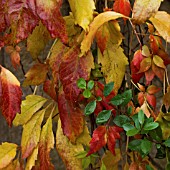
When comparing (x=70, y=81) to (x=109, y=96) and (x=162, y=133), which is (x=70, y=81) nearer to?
(x=109, y=96)

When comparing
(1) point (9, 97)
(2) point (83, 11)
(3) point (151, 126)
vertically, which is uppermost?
(2) point (83, 11)

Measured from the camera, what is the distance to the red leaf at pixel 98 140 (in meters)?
0.86

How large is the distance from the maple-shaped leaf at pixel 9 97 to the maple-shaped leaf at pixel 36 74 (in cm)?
21

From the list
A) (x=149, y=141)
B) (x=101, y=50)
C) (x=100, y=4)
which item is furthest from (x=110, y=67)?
(x=100, y=4)

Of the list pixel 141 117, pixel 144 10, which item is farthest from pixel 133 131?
pixel 144 10

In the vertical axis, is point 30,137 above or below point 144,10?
below

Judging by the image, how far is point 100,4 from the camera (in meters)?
1.19

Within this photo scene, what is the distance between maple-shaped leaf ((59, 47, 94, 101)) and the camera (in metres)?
0.84

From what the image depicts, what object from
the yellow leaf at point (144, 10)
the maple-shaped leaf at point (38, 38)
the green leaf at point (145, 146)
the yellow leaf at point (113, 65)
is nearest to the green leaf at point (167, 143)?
the green leaf at point (145, 146)

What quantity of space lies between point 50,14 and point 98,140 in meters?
0.29

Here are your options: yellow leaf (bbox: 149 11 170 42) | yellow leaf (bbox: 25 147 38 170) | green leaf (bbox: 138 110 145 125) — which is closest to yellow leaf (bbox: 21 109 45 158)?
yellow leaf (bbox: 25 147 38 170)

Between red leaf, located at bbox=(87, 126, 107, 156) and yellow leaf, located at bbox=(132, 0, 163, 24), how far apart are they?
0.25m

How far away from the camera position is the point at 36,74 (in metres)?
0.99

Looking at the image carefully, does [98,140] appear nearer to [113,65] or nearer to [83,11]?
[113,65]
